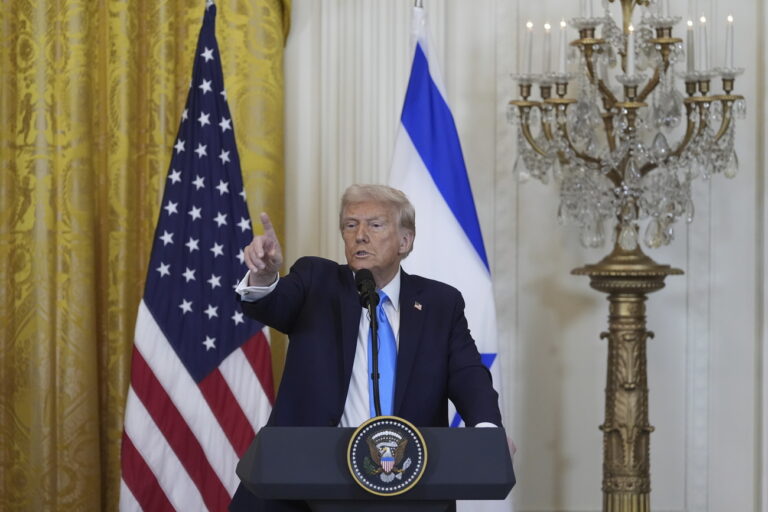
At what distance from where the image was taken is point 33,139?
4277mm

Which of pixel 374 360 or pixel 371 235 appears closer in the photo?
pixel 374 360

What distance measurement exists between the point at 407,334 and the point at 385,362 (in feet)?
0.31

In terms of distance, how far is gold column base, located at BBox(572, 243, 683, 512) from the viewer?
13.1ft

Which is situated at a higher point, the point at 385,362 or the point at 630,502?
the point at 385,362

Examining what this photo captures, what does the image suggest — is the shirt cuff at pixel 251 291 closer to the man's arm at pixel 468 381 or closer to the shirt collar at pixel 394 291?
the shirt collar at pixel 394 291

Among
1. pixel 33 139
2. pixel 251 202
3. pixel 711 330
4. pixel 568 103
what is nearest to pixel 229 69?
pixel 251 202

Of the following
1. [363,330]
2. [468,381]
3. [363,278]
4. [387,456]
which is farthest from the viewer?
[363,330]

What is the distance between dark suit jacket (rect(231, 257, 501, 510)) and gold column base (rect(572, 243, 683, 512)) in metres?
1.39

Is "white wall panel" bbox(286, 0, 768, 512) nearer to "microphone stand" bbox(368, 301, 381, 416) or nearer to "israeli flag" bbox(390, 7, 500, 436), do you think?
"israeli flag" bbox(390, 7, 500, 436)

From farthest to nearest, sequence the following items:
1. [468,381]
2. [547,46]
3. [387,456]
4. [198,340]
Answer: [547,46]
[198,340]
[468,381]
[387,456]

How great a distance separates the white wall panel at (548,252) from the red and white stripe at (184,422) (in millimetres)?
826

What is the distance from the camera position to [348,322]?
2.66m

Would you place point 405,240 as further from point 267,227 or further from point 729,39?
point 729,39

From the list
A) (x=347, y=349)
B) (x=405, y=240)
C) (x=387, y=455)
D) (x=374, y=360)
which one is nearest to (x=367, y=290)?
(x=374, y=360)
